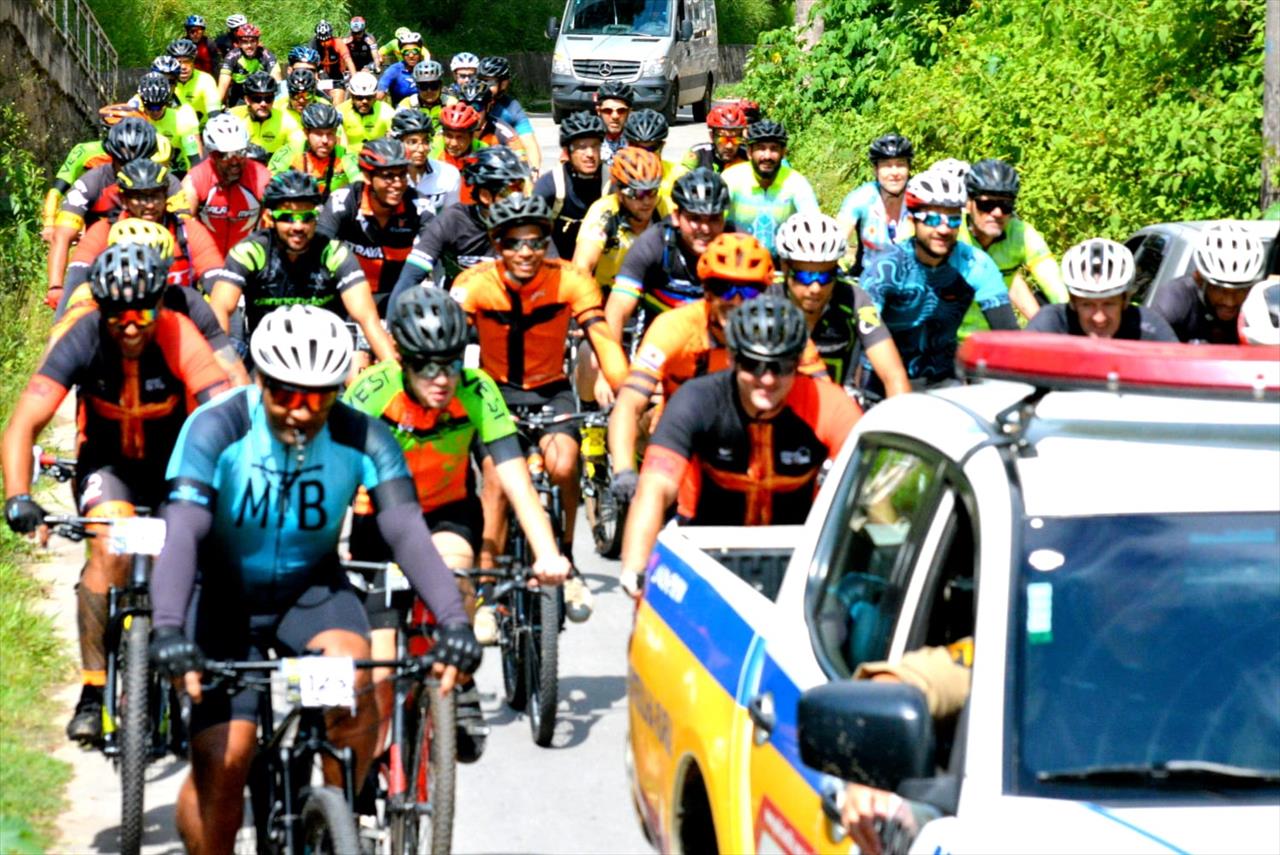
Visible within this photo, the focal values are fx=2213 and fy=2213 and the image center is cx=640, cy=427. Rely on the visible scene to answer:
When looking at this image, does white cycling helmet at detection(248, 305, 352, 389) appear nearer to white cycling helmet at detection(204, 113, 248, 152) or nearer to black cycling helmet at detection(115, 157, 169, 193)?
black cycling helmet at detection(115, 157, 169, 193)

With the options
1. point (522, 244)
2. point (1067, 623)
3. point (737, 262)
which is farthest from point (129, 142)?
point (1067, 623)

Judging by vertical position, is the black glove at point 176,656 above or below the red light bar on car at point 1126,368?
below

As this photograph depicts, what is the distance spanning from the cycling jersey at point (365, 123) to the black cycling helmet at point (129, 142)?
6458mm

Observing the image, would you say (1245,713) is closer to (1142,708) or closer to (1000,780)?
(1142,708)

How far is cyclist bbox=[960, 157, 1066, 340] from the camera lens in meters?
12.1

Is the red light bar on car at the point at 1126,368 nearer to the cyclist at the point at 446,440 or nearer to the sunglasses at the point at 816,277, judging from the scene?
the cyclist at the point at 446,440

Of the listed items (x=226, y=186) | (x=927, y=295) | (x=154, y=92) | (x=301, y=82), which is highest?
(x=301, y=82)

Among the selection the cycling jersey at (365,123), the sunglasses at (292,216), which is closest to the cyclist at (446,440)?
the sunglasses at (292,216)

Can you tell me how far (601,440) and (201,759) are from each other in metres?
6.66

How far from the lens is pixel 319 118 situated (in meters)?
17.6

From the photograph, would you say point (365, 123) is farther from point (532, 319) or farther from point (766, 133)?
point (532, 319)

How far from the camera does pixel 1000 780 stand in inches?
167

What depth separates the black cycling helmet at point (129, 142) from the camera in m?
14.3

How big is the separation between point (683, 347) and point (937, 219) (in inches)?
80.1
